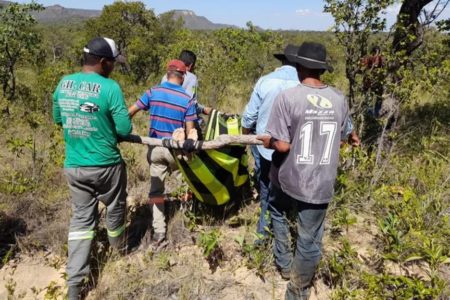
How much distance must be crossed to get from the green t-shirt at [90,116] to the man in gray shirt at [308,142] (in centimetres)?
113

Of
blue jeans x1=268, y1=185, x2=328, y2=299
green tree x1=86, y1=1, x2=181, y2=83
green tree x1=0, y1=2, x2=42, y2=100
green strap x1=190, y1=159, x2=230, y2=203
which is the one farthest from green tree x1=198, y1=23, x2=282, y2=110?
blue jeans x1=268, y1=185, x2=328, y2=299

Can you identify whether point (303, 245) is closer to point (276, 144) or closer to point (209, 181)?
point (276, 144)

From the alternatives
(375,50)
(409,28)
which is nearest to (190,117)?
(375,50)

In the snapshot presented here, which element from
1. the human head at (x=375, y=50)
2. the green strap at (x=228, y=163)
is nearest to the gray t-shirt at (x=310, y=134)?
the green strap at (x=228, y=163)

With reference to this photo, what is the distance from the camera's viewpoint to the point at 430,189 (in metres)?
3.80

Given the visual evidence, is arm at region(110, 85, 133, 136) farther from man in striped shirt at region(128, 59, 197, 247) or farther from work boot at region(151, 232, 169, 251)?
work boot at region(151, 232, 169, 251)

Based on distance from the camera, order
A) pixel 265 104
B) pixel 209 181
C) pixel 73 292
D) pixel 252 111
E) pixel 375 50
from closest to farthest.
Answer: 1. pixel 73 292
2. pixel 265 104
3. pixel 252 111
4. pixel 209 181
5. pixel 375 50

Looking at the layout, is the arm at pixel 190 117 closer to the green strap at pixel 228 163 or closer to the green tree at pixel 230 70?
the green strap at pixel 228 163

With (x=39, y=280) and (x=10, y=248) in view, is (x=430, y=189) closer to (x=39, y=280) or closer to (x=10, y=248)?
(x=39, y=280)

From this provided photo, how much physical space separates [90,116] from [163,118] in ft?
2.82

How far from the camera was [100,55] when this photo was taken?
2752mm

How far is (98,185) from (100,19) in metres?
16.3

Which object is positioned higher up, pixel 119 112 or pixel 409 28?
pixel 409 28

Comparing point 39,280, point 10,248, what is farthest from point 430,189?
point 10,248
